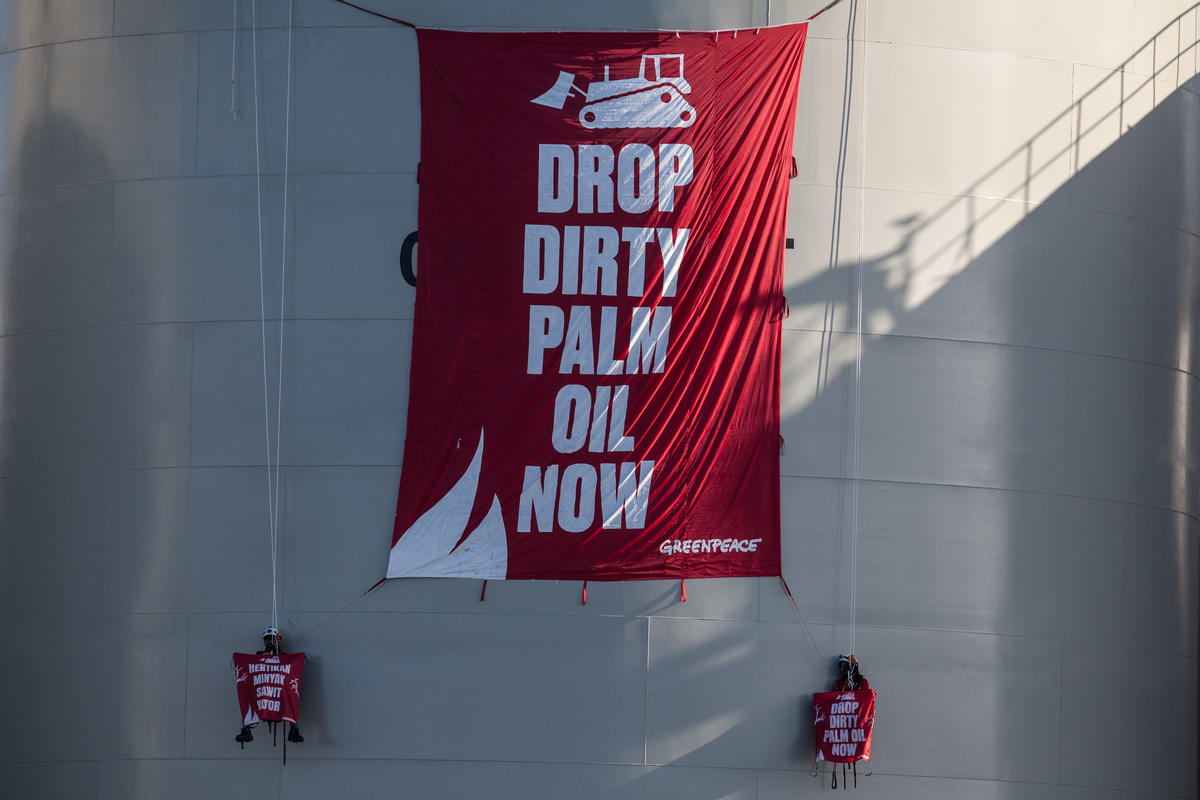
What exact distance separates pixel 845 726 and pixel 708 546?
1872 millimetres

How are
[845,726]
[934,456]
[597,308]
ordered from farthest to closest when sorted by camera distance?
[934,456], [597,308], [845,726]

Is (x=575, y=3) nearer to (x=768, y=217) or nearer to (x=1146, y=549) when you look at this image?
(x=768, y=217)

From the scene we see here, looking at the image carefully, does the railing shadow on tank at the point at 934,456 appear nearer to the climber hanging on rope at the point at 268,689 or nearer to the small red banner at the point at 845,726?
the small red banner at the point at 845,726

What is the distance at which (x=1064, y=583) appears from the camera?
13516 mm

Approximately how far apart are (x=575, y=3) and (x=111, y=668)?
282 inches

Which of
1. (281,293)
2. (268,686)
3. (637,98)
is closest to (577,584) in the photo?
(268,686)

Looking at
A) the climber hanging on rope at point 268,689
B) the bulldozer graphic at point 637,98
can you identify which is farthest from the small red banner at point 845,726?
the bulldozer graphic at point 637,98

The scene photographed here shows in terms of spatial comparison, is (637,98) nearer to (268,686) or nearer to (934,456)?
(934,456)

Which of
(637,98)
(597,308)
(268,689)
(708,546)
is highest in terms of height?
(637,98)

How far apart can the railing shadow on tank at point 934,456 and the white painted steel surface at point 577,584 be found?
0.03 meters

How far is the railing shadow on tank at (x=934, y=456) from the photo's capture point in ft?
42.1

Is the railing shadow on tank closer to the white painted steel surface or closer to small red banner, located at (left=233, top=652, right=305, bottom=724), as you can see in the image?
the white painted steel surface

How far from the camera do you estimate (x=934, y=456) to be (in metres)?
13.4

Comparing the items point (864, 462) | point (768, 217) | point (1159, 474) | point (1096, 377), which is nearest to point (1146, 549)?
point (1159, 474)
